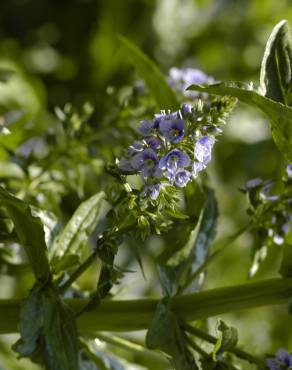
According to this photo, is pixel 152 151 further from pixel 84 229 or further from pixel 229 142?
pixel 229 142

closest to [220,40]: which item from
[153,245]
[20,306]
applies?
[153,245]

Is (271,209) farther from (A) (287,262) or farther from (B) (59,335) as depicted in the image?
(B) (59,335)

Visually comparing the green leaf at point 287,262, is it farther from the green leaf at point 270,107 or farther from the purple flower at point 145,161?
the purple flower at point 145,161

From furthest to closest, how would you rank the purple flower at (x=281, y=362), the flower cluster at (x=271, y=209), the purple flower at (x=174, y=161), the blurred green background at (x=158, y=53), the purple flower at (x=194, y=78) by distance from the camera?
the blurred green background at (x=158, y=53) → the purple flower at (x=194, y=78) → the flower cluster at (x=271, y=209) → the purple flower at (x=281, y=362) → the purple flower at (x=174, y=161)

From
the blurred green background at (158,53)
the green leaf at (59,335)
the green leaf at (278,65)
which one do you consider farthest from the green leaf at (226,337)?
the blurred green background at (158,53)

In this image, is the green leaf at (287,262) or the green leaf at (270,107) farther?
the green leaf at (287,262)

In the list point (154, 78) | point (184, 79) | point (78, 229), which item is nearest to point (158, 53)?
point (184, 79)
